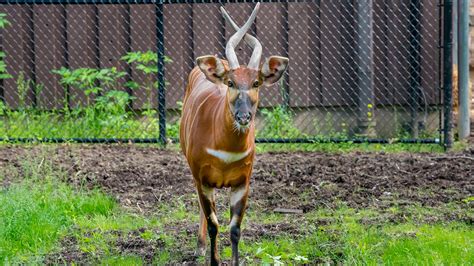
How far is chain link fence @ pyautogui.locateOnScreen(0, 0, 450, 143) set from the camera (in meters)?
11.0

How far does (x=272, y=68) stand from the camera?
596 cm

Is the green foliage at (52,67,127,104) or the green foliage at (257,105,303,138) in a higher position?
the green foliage at (52,67,127,104)

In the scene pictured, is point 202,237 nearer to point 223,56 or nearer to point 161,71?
point 161,71

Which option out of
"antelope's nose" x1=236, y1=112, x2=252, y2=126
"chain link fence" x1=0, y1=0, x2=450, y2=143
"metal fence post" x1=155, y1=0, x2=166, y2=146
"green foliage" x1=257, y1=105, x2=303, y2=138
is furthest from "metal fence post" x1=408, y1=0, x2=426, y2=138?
"antelope's nose" x1=236, y1=112, x2=252, y2=126

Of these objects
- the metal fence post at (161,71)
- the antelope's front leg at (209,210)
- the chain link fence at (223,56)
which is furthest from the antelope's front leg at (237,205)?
the chain link fence at (223,56)

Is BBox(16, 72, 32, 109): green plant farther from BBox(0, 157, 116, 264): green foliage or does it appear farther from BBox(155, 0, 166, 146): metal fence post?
BBox(0, 157, 116, 264): green foliage

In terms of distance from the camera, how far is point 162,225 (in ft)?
23.4

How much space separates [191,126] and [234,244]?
837mm

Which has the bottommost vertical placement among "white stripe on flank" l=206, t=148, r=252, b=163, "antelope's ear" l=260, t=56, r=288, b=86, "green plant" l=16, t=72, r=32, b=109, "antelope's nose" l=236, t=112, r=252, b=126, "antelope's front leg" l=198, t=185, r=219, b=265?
"antelope's front leg" l=198, t=185, r=219, b=265

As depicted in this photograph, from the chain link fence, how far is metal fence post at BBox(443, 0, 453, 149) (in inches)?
33.5

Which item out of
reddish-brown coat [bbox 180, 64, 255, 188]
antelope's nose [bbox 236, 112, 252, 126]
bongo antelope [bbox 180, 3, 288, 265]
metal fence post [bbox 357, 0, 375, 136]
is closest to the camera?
antelope's nose [bbox 236, 112, 252, 126]

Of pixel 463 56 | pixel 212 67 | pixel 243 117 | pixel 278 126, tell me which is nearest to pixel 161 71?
pixel 278 126

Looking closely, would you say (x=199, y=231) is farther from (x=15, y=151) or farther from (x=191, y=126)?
(x=15, y=151)

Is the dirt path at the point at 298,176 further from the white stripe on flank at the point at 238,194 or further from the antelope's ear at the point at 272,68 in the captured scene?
the antelope's ear at the point at 272,68
